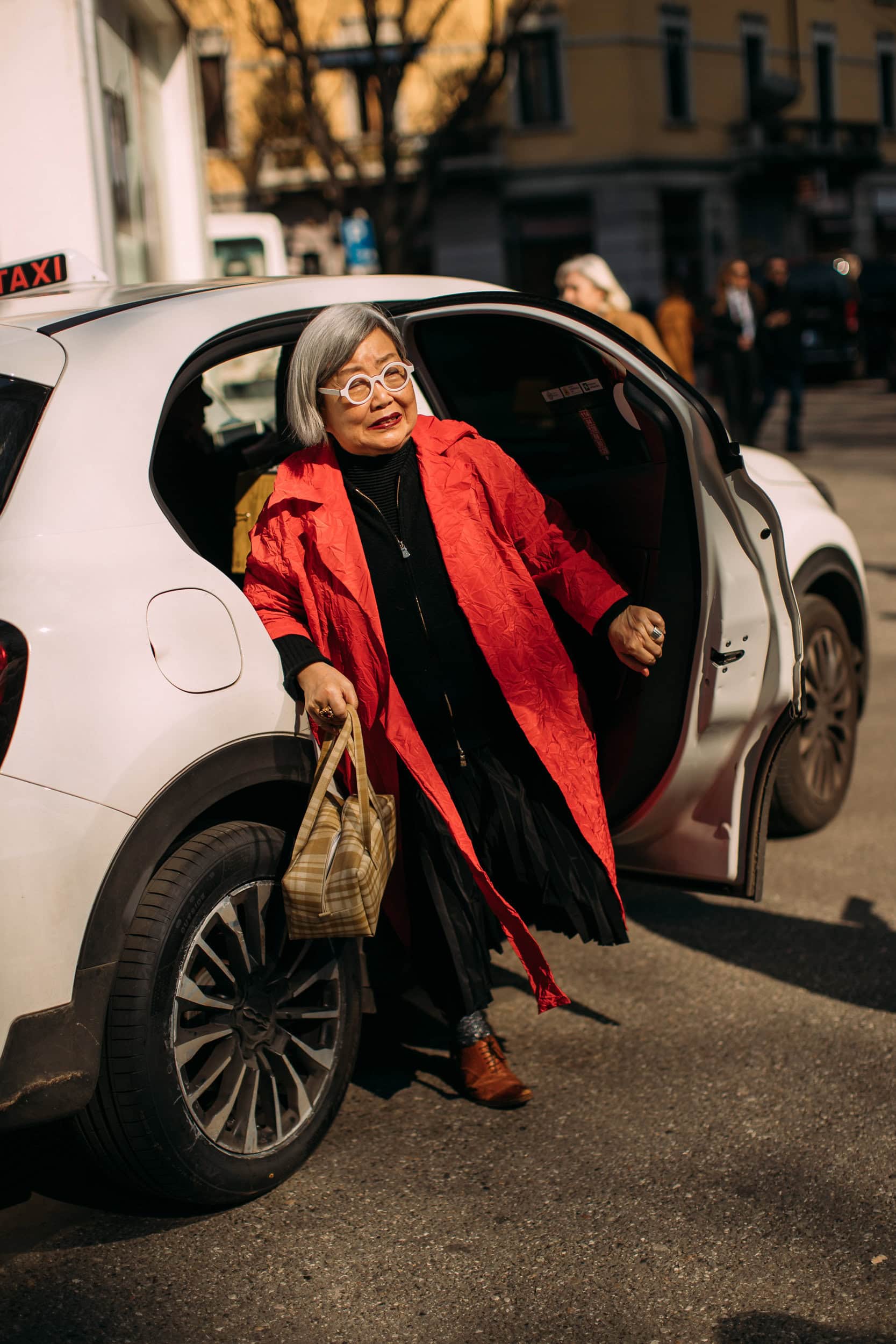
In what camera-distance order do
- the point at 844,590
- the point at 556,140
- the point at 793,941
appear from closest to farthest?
the point at 793,941 → the point at 844,590 → the point at 556,140

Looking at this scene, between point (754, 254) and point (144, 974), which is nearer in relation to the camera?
point (144, 974)

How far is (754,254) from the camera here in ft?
131

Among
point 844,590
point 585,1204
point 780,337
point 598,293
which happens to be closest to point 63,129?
point 598,293

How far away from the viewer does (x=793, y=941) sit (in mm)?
4105

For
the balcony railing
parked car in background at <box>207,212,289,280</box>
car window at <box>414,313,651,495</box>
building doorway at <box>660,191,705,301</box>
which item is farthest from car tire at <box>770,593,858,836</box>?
the balcony railing

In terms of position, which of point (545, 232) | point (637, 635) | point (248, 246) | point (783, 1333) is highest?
point (545, 232)

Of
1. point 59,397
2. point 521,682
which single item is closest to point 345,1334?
point 521,682

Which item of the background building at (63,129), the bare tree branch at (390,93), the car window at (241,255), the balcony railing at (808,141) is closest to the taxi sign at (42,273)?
the background building at (63,129)

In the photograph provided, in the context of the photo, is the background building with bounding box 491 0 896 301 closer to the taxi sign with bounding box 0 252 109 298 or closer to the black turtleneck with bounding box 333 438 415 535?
the taxi sign with bounding box 0 252 109 298

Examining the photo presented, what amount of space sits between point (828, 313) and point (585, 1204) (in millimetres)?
22678

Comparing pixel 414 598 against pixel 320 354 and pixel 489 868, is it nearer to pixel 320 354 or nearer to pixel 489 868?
pixel 320 354

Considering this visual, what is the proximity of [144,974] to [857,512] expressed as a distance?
32.8 feet

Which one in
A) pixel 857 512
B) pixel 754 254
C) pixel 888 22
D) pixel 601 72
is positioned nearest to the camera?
pixel 857 512

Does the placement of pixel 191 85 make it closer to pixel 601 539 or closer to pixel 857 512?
pixel 601 539
